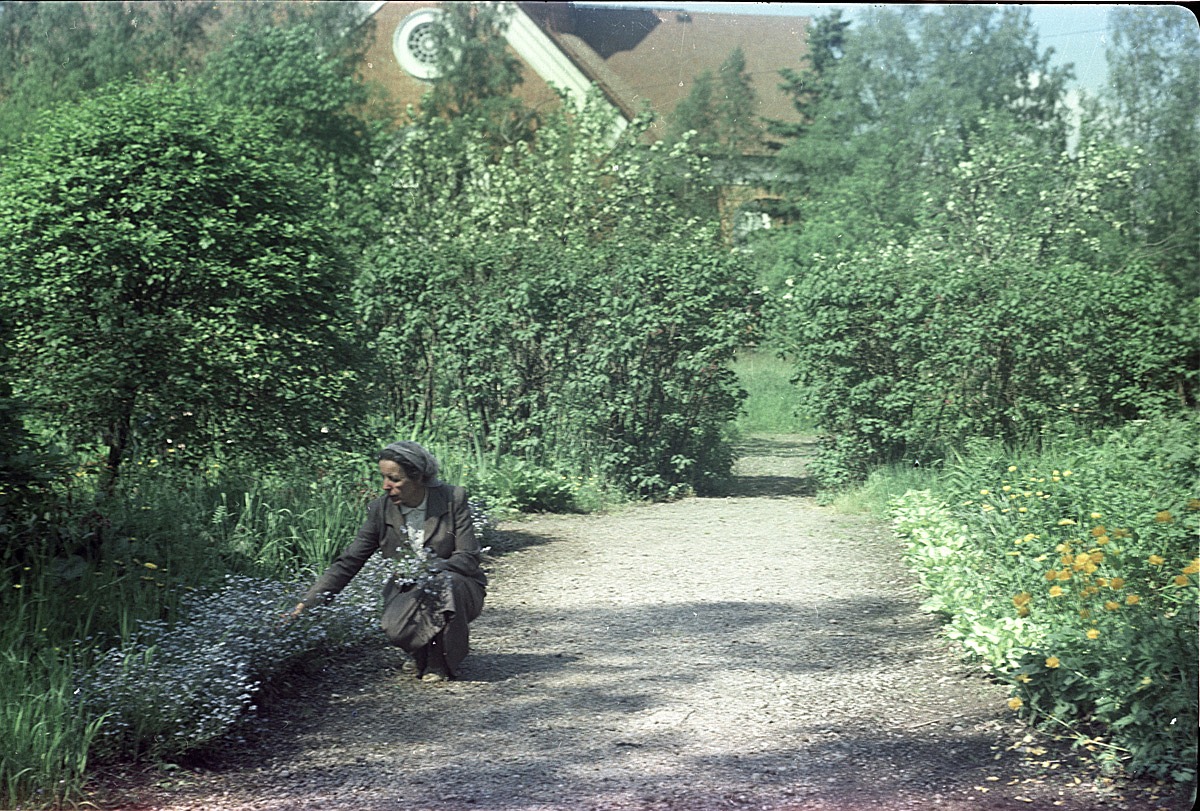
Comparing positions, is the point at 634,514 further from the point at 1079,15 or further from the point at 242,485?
the point at 1079,15

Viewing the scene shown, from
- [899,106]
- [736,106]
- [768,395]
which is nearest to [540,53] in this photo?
[736,106]

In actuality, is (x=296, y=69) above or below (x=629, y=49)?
above

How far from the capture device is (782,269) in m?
17.5

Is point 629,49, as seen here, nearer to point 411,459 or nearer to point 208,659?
point 411,459

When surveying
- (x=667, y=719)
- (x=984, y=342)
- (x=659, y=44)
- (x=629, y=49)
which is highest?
(x=629, y=49)

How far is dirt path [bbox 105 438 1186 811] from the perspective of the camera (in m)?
4.09

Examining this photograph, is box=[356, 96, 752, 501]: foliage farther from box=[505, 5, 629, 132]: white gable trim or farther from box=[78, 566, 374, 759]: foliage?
box=[78, 566, 374, 759]: foliage

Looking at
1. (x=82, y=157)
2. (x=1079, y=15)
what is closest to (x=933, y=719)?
(x=1079, y=15)

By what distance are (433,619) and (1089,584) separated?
8.78 ft

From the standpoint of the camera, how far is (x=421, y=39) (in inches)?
339

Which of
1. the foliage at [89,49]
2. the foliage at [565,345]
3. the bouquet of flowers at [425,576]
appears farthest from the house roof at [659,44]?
the bouquet of flowers at [425,576]

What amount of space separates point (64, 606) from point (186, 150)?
3073 millimetres

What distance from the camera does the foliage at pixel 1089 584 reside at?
4.13 m

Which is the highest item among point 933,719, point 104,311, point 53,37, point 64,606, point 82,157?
point 53,37
